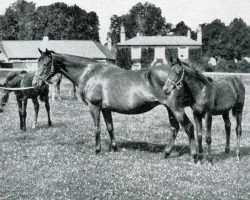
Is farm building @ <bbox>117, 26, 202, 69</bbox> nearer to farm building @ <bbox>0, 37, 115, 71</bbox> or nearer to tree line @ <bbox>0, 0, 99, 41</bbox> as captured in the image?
farm building @ <bbox>0, 37, 115, 71</bbox>

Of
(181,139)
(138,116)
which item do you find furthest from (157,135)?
(138,116)

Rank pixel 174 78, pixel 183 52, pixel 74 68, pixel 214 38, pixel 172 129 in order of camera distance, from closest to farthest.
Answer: pixel 174 78 → pixel 172 129 → pixel 74 68 → pixel 183 52 → pixel 214 38

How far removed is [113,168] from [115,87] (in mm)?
→ 2454

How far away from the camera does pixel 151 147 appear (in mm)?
13297

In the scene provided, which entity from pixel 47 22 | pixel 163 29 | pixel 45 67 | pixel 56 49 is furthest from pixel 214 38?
pixel 45 67

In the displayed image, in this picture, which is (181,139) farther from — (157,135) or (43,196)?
(43,196)

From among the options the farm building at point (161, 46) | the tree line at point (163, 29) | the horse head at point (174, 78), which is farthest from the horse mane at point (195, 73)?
the tree line at point (163, 29)

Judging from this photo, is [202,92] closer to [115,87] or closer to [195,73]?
[195,73]

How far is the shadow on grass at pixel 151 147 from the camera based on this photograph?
12.5 metres

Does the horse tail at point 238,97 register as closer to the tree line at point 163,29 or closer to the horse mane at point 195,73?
the horse mane at point 195,73

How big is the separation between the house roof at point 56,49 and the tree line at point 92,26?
471 inches

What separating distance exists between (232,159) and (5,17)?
9128cm

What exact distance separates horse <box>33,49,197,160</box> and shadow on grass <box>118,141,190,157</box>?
0.44 m

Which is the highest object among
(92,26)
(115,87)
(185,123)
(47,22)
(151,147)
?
(47,22)
